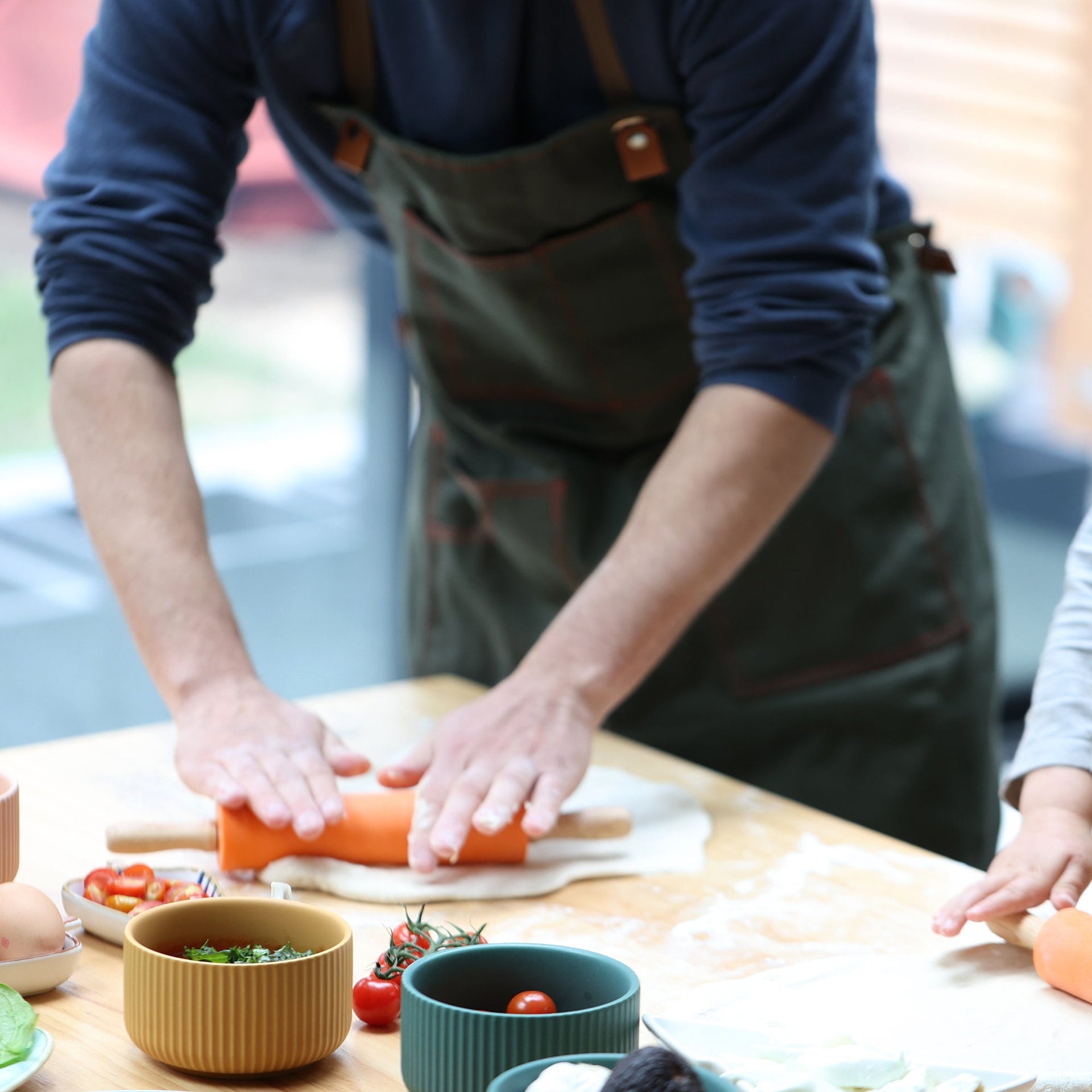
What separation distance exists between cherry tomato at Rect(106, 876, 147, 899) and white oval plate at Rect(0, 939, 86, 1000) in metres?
0.07

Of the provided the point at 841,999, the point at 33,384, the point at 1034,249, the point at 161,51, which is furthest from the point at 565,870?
the point at 1034,249

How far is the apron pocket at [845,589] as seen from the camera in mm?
1599

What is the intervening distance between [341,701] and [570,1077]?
885 mm

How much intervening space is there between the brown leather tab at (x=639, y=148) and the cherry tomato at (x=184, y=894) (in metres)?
0.77

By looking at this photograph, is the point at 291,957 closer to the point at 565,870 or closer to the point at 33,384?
the point at 565,870

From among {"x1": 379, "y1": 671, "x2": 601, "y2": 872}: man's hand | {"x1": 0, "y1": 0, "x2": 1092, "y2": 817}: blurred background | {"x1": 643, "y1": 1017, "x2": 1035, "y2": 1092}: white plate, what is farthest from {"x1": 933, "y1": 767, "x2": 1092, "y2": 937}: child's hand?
{"x1": 0, "y1": 0, "x2": 1092, "y2": 817}: blurred background

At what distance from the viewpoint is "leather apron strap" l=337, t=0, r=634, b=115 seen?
1.28 meters

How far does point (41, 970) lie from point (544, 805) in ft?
1.27

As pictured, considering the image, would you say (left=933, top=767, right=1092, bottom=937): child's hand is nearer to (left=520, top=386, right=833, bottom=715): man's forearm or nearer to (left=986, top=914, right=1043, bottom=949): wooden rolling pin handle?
(left=986, top=914, right=1043, bottom=949): wooden rolling pin handle

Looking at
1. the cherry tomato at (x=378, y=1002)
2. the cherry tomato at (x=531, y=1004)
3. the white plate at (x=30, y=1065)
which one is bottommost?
the cherry tomato at (x=378, y=1002)

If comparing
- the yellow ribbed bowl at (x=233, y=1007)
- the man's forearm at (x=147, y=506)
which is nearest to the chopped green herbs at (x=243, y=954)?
the yellow ribbed bowl at (x=233, y=1007)

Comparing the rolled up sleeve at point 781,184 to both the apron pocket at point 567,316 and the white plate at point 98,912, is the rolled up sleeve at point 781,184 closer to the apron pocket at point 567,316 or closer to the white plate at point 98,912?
the apron pocket at point 567,316

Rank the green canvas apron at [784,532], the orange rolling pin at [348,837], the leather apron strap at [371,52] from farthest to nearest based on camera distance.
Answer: the green canvas apron at [784,532] → the leather apron strap at [371,52] → the orange rolling pin at [348,837]

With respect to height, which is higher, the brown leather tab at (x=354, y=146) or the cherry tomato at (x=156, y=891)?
the brown leather tab at (x=354, y=146)
